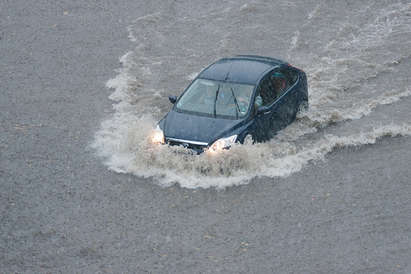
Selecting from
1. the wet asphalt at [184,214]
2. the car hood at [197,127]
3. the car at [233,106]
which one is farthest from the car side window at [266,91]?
the wet asphalt at [184,214]

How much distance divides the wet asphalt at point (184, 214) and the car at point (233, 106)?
1102 mm

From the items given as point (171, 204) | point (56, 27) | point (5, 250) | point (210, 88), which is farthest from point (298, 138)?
point (56, 27)

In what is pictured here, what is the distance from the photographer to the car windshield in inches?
474

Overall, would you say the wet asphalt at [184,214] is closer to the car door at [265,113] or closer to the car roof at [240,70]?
the car door at [265,113]

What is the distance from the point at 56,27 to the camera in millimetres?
21172

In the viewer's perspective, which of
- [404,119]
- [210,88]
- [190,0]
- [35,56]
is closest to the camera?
[210,88]

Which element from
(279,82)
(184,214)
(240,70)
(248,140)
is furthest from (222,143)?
(279,82)

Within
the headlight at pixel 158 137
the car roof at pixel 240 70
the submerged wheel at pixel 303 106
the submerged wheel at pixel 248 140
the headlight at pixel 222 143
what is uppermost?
the car roof at pixel 240 70

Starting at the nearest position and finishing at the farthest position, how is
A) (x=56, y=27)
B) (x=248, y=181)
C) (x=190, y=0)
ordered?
(x=248, y=181) < (x=56, y=27) < (x=190, y=0)

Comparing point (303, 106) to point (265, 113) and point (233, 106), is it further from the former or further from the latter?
point (233, 106)

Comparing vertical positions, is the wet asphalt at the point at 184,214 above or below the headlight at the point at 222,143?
below

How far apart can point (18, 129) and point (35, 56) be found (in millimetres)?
5443

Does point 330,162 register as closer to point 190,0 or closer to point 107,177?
point 107,177

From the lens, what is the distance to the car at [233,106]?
1149 cm
